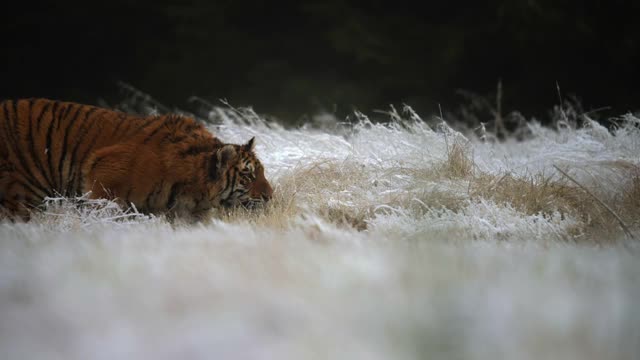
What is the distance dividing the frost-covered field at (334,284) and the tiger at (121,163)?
258mm

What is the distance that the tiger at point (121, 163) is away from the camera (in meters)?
3.32

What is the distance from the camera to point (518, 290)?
5.32 ft

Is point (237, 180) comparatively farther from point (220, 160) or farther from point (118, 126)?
point (118, 126)

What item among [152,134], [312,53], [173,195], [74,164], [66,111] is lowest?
[312,53]

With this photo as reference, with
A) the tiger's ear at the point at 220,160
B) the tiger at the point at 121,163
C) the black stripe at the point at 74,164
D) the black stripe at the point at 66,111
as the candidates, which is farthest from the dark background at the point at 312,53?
the tiger's ear at the point at 220,160

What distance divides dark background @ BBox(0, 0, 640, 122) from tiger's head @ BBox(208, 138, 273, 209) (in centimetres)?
615

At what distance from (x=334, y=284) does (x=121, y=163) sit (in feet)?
6.53

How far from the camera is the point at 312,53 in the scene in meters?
10.5

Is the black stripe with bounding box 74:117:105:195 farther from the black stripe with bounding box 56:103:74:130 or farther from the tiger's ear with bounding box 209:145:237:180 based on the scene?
the tiger's ear with bounding box 209:145:237:180

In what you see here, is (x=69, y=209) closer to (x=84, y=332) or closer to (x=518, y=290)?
(x=84, y=332)

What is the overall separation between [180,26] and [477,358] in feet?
30.0

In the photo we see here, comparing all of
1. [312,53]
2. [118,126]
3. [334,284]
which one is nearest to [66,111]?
[118,126]

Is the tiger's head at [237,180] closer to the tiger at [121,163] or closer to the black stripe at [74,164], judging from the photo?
the tiger at [121,163]

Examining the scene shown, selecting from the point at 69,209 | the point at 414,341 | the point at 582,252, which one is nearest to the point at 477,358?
the point at 414,341
